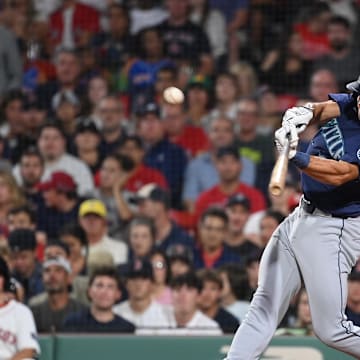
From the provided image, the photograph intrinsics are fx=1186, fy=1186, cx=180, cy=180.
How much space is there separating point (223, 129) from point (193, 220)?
0.81 m

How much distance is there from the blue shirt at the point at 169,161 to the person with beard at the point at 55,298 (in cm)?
145

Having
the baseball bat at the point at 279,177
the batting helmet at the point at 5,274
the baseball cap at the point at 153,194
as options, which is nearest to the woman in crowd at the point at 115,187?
the baseball cap at the point at 153,194

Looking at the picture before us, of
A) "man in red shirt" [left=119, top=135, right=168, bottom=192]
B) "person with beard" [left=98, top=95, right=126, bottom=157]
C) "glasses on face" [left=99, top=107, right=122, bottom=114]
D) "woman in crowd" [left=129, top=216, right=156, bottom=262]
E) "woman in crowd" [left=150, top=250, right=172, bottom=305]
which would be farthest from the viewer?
"glasses on face" [left=99, top=107, right=122, bottom=114]

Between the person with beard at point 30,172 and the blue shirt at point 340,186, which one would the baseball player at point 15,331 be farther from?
the person with beard at point 30,172

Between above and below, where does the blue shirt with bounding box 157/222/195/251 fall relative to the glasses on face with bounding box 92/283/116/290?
above

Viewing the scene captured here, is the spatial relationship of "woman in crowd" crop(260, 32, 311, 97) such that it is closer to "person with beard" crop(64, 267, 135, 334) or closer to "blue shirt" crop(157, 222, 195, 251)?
"blue shirt" crop(157, 222, 195, 251)

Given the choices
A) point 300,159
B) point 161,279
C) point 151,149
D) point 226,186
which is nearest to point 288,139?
point 300,159

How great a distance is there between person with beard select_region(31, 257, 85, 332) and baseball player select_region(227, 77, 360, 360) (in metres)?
2.50

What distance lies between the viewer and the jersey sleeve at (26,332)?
6.08m

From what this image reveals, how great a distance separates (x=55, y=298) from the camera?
24.0ft

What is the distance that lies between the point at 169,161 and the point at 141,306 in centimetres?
172

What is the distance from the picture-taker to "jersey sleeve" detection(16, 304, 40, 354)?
608cm

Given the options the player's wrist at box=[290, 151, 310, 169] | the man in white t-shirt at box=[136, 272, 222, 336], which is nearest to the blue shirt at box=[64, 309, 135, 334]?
the man in white t-shirt at box=[136, 272, 222, 336]

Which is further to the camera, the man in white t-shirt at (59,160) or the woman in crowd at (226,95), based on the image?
the woman in crowd at (226,95)
